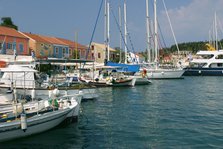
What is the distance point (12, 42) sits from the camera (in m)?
47.5

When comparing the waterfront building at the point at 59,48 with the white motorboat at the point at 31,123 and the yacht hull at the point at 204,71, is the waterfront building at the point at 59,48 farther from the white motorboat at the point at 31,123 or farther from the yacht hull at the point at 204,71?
the white motorboat at the point at 31,123

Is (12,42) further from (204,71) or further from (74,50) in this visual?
(204,71)

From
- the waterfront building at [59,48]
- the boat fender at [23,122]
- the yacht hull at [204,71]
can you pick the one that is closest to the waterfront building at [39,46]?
the waterfront building at [59,48]

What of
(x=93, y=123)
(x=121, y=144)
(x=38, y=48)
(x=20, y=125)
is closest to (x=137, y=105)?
(x=93, y=123)

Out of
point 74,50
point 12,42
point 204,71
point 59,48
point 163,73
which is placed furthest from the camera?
point 74,50

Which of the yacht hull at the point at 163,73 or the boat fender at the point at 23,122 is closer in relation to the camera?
the boat fender at the point at 23,122

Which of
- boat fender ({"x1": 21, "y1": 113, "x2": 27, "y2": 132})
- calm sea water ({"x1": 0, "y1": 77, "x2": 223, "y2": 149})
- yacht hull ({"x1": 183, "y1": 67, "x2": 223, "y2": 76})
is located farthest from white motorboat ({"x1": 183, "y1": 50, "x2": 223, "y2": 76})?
boat fender ({"x1": 21, "y1": 113, "x2": 27, "y2": 132})

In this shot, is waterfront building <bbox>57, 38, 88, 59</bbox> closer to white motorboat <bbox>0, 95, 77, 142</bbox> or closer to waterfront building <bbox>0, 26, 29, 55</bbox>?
waterfront building <bbox>0, 26, 29, 55</bbox>

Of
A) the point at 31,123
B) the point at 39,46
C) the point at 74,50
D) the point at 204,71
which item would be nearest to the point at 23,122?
the point at 31,123

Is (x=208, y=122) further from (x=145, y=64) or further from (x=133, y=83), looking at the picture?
(x=145, y=64)

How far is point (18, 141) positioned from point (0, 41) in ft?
119

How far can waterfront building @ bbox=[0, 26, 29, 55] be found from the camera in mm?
45250

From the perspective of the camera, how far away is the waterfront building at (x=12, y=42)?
4525 centimetres

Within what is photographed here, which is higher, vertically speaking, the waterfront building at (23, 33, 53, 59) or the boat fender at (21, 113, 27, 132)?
the waterfront building at (23, 33, 53, 59)
